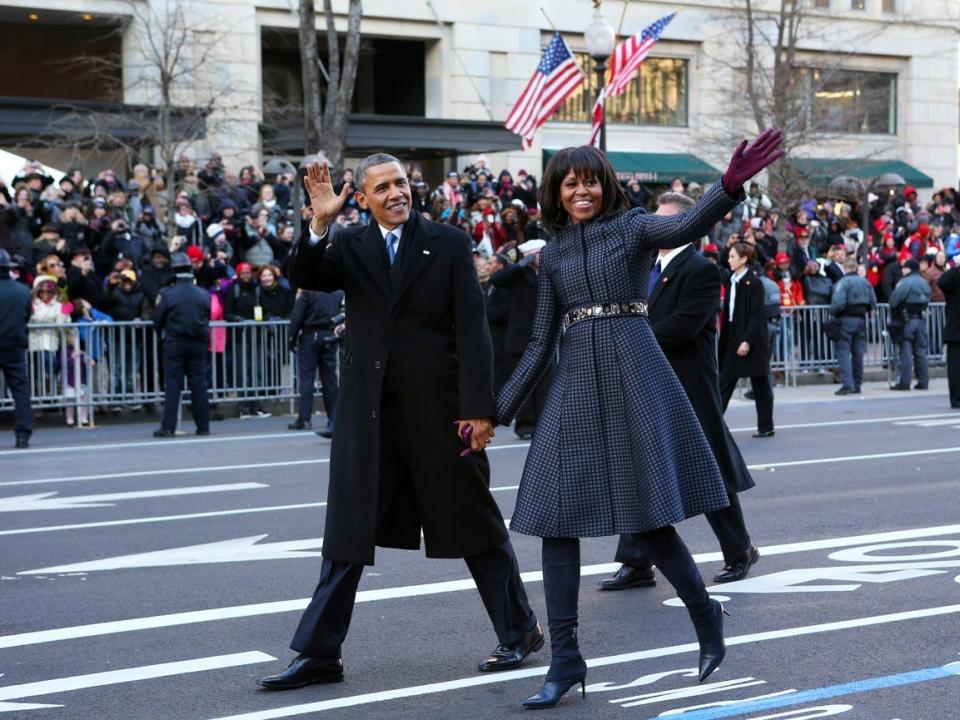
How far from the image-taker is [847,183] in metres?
29.5

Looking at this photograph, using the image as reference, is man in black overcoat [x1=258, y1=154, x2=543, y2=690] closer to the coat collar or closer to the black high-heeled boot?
the black high-heeled boot

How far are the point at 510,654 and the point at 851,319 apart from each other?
16.5 m

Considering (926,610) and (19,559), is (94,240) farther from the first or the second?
(926,610)

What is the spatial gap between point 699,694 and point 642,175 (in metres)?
34.7

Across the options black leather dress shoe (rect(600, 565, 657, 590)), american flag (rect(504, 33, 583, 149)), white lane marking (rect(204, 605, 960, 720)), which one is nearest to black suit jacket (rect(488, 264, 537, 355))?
black leather dress shoe (rect(600, 565, 657, 590))

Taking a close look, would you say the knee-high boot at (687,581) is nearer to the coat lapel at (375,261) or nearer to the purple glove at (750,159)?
the purple glove at (750,159)

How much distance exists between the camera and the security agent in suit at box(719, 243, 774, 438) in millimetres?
14594

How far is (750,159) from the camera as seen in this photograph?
5332 mm

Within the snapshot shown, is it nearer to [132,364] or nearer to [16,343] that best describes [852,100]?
[132,364]

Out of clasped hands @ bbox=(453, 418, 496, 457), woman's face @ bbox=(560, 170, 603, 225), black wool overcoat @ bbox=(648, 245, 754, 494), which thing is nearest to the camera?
woman's face @ bbox=(560, 170, 603, 225)

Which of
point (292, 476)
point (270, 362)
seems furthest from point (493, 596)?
point (270, 362)

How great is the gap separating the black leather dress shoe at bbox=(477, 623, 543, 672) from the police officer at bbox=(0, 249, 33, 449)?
1047cm

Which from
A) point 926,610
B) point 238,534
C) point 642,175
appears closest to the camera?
point 926,610

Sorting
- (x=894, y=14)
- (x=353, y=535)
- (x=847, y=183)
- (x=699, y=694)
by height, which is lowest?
(x=699, y=694)
